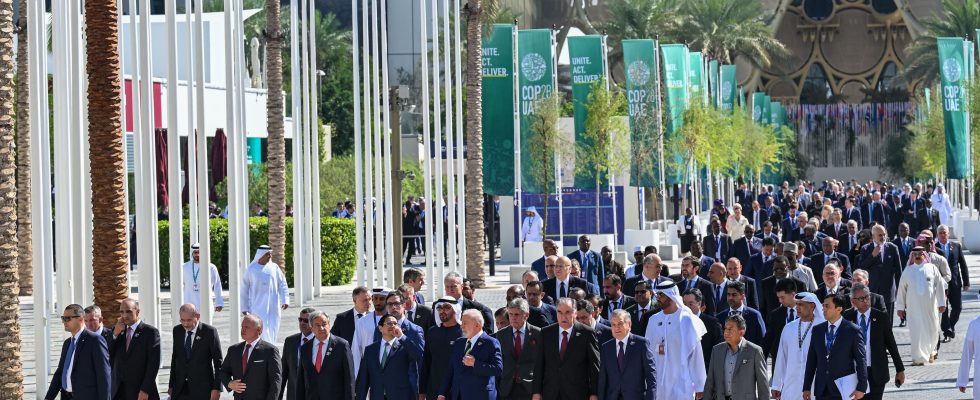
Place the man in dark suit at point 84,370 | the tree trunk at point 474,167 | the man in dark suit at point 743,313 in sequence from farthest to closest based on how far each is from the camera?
the tree trunk at point 474,167, the man in dark suit at point 743,313, the man in dark suit at point 84,370

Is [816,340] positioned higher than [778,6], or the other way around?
[778,6]

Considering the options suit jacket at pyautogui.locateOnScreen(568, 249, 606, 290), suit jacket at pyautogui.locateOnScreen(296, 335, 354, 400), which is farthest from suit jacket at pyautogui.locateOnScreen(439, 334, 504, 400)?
suit jacket at pyautogui.locateOnScreen(568, 249, 606, 290)

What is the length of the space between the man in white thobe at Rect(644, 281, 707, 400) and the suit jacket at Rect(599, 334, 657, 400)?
533 millimetres

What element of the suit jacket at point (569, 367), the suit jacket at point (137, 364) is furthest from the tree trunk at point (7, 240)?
the suit jacket at point (569, 367)

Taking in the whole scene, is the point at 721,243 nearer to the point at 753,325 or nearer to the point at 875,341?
the point at 753,325

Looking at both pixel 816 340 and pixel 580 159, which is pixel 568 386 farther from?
pixel 580 159

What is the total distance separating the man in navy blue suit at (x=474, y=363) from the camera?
11.8 m

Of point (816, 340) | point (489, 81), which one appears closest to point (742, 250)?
point (489, 81)

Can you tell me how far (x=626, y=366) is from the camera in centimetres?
1153

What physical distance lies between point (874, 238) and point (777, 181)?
64.2 metres

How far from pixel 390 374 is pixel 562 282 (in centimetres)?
430

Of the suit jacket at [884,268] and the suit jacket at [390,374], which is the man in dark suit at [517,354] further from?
the suit jacket at [884,268]

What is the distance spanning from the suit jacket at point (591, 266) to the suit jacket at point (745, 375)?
26.6 ft

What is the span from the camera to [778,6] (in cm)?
9894
